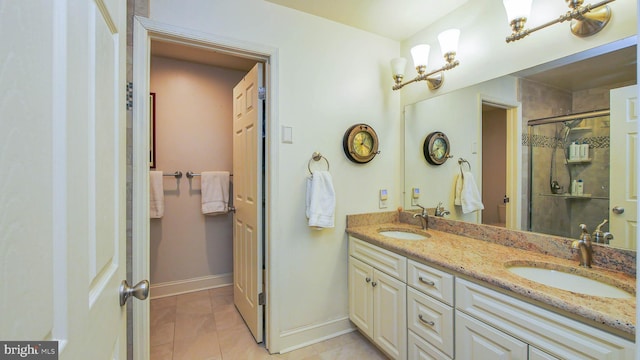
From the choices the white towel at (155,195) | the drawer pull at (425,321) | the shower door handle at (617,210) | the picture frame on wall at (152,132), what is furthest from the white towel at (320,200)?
the picture frame on wall at (152,132)

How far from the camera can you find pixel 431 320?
138cm

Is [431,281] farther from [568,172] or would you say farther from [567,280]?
[568,172]

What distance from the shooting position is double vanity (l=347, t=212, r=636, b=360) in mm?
872

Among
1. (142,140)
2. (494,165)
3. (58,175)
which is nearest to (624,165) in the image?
(494,165)

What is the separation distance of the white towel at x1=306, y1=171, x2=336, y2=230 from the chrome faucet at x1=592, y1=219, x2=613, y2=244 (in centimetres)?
136

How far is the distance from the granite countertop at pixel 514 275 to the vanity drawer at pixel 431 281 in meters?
0.04

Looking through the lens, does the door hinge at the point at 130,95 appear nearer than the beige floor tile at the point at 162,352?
Yes

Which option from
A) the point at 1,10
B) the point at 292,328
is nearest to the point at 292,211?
the point at 292,328

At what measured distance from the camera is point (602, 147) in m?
1.24

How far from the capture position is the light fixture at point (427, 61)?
5.71 feet

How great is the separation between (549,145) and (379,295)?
1310mm

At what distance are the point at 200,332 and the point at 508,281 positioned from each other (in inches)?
84.1

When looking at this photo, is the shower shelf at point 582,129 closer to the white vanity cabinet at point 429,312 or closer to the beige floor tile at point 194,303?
the white vanity cabinet at point 429,312

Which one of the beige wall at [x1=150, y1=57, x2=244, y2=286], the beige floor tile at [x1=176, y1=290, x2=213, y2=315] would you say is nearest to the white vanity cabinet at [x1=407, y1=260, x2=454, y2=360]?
the beige floor tile at [x1=176, y1=290, x2=213, y2=315]
